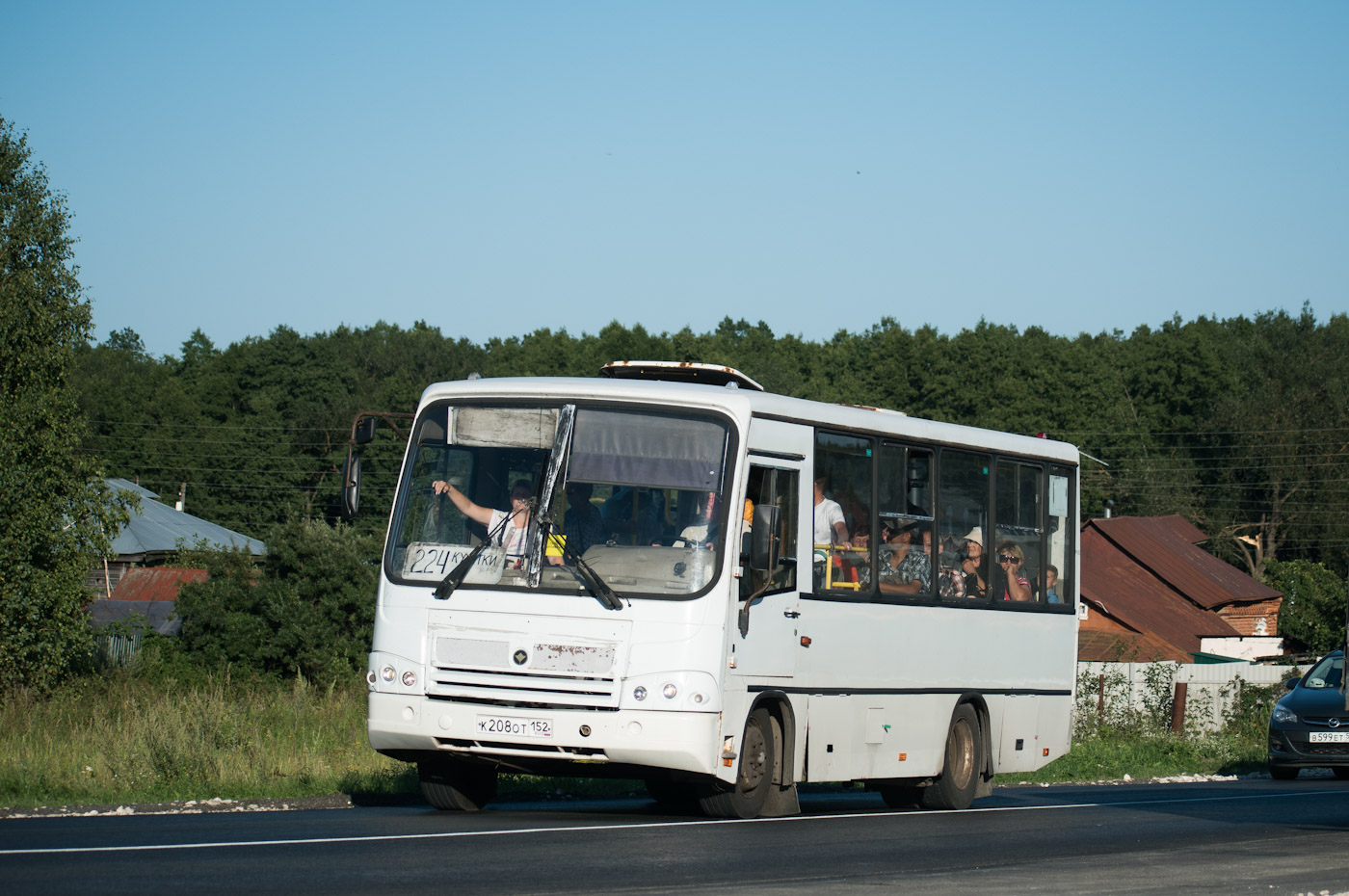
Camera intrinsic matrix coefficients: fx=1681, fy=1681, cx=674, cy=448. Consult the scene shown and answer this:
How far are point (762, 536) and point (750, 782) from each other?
76.9 inches

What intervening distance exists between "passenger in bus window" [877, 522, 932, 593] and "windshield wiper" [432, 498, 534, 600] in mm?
3625

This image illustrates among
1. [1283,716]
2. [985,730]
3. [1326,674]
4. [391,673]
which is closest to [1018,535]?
[985,730]

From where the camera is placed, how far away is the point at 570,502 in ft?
38.1

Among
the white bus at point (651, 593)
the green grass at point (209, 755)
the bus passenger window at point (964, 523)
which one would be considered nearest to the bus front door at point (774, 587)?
the white bus at point (651, 593)

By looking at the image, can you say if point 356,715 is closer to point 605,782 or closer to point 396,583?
point 605,782

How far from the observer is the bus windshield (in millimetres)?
11531

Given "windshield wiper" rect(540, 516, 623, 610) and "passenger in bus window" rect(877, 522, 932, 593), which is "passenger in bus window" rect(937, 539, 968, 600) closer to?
"passenger in bus window" rect(877, 522, 932, 593)

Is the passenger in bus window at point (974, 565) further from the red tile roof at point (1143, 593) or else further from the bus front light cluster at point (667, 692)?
the red tile roof at point (1143, 593)

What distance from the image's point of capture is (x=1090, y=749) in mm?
25062

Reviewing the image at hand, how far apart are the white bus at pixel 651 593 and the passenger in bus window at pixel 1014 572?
1813 millimetres

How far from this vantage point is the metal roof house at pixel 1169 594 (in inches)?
2653

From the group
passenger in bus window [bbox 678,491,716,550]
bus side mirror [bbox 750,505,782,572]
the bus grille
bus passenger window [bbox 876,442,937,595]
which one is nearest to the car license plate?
the bus grille

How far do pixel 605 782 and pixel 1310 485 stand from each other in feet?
302

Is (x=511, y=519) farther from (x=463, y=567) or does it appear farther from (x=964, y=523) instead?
(x=964, y=523)
